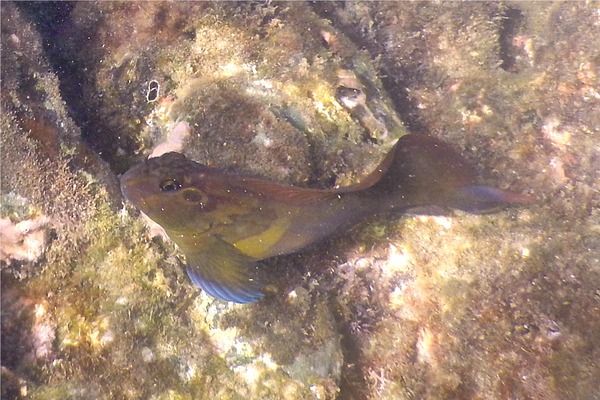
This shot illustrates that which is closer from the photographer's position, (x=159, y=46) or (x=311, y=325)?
(x=311, y=325)

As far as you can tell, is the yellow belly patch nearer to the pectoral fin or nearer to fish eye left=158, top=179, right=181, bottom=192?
the pectoral fin

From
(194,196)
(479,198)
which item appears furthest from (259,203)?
(479,198)

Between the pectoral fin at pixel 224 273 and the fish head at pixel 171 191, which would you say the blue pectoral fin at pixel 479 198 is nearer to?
the pectoral fin at pixel 224 273

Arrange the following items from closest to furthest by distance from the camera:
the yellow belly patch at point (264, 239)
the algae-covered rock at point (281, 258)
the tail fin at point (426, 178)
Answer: the algae-covered rock at point (281, 258), the yellow belly patch at point (264, 239), the tail fin at point (426, 178)

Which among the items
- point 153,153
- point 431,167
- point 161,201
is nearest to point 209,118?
point 153,153

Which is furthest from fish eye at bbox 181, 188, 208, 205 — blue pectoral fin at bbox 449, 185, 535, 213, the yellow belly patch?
blue pectoral fin at bbox 449, 185, 535, 213

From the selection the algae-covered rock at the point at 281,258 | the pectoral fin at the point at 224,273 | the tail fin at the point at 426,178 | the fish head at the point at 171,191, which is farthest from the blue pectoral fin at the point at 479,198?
the fish head at the point at 171,191

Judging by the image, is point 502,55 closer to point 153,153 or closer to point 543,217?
point 543,217
